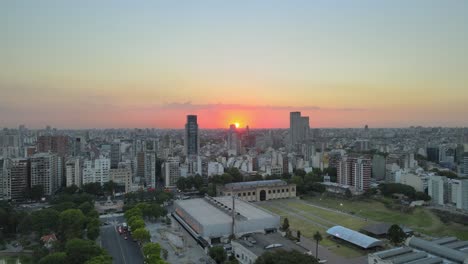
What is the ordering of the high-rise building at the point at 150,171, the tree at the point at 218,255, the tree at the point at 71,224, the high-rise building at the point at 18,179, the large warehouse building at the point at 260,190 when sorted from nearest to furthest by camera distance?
the tree at the point at 218,255
the tree at the point at 71,224
the large warehouse building at the point at 260,190
the high-rise building at the point at 18,179
the high-rise building at the point at 150,171

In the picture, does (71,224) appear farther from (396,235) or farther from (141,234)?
(396,235)

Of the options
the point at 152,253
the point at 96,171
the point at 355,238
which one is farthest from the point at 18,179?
the point at 355,238

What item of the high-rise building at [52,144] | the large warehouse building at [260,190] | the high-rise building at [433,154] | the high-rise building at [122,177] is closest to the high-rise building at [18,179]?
the high-rise building at [122,177]

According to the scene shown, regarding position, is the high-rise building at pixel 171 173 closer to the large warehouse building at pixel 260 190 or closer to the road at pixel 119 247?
the large warehouse building at pixel 260 190

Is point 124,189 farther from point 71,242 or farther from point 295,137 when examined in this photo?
point 295,137

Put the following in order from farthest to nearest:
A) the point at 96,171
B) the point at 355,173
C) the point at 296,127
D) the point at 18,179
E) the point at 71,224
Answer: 1. the point at 296,127
2. the point at 96,171
3. the point at 355,173
4. the point at 18,179
5. the point at 71,224

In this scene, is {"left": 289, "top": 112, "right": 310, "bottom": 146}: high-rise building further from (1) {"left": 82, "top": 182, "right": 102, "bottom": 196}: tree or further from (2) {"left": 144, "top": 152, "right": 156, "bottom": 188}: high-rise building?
(1) {"left": 82, "top": 182, "right": 102, "bottom": 196}: tree
